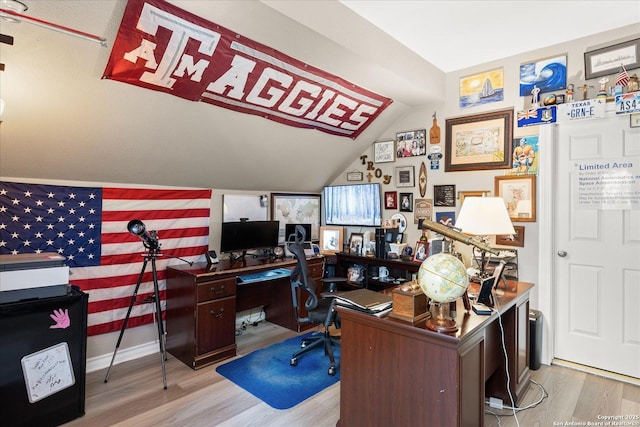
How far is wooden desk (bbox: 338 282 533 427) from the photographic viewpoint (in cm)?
160

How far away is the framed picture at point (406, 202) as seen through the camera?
3973 millimetres

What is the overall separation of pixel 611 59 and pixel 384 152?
2137 mm

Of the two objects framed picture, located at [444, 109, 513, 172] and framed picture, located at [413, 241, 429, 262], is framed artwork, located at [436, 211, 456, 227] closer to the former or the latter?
framed picture, located at [413, 241, 429, 262]

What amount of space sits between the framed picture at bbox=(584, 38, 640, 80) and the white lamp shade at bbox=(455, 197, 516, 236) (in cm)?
151

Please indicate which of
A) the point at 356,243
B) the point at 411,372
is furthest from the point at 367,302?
the point at 356,243

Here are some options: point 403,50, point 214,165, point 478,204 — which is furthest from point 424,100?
point 214,165

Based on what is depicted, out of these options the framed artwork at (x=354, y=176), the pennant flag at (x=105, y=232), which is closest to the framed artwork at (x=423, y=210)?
the framed artwork at (x=354, y=176)

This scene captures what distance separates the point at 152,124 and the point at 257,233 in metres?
1.54

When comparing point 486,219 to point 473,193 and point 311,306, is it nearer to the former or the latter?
point 473,193

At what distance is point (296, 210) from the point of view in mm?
4488

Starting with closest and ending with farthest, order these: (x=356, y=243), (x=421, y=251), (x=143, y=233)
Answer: (x=143, y=233), (x=421, y=251), (x=356, y=243)

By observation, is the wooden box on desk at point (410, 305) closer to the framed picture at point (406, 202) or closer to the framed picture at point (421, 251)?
the framed picture at point (421, 251)

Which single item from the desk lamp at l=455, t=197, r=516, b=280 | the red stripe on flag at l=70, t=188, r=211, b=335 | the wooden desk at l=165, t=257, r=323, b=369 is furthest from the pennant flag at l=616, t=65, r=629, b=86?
the red stripe on flag at l=70, t=188, r=211, b=335

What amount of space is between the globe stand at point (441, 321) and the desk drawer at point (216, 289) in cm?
193
